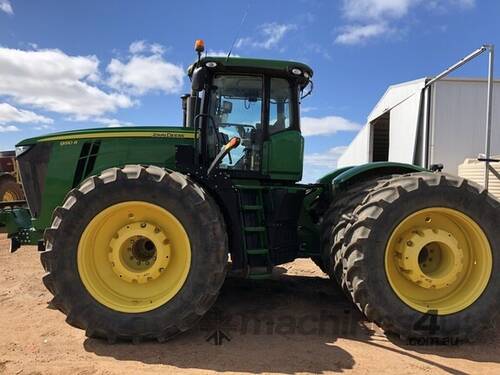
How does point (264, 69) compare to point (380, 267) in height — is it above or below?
above

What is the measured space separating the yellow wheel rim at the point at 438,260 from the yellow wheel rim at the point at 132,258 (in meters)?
2.05

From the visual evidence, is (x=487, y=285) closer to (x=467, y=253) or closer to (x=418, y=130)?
(x=467, y=253)

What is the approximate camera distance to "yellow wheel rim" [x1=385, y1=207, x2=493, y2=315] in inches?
164

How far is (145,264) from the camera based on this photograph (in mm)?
4195

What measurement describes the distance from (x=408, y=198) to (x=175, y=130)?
2.56 m

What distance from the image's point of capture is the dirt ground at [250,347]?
11.5 ft

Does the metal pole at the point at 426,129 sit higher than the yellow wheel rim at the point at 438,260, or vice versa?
the metal pole at the point at 426,129

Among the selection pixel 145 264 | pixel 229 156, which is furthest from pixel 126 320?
pixel 229 156

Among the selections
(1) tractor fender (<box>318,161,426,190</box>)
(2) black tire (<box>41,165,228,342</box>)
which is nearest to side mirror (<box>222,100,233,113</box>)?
(2) black tire (<box>41,165,228,342</box>)

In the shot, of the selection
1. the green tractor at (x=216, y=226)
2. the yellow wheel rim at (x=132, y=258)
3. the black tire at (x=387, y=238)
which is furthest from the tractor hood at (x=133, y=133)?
the black tire at (x=387, y=238)

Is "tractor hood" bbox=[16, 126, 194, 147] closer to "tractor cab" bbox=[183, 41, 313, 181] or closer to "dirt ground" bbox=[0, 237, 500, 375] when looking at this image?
"tractor cab" bbox=[183, 41, 313, 181]

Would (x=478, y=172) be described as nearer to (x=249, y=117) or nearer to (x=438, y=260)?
(x=438, y=260)

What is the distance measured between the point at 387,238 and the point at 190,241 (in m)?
1.87

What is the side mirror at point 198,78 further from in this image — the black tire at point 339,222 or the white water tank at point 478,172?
the white water tank at point 478,172
